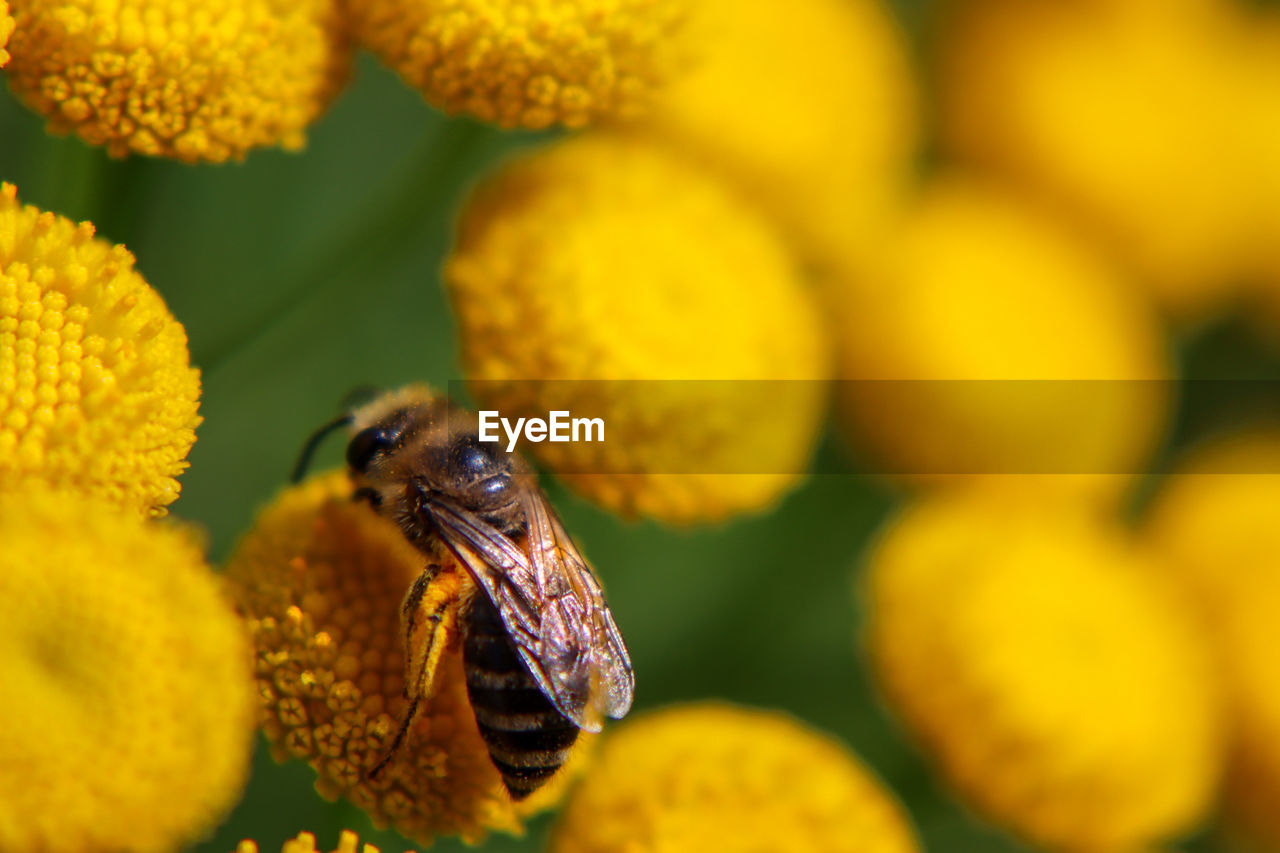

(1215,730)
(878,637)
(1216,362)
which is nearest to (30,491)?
(878,637)

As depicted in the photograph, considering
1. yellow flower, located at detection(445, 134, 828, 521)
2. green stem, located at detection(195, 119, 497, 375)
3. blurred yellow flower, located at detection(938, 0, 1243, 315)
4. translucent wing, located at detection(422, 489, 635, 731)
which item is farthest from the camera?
blurred yellow flower, located at detection(938, 0, 1243, 315)

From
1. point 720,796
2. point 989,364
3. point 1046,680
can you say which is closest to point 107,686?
point 720,796

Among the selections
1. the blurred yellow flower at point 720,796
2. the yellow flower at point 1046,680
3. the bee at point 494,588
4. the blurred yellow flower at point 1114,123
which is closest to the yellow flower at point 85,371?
the bee at point 494,588

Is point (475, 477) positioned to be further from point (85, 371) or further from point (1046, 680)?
point (1046, 680)

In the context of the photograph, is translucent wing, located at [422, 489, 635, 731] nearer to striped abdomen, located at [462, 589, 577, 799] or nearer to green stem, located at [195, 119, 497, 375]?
striped abdomen, located at [462, 589, 577, 799]

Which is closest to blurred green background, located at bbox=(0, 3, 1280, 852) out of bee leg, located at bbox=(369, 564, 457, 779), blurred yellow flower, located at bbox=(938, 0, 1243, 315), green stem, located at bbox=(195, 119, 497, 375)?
green stem, located at bbox=(195, 119, 497, 375)

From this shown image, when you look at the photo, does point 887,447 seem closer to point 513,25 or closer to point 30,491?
point 513,25
